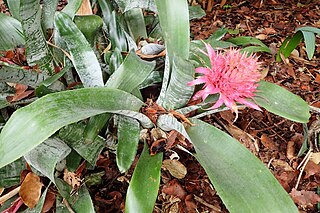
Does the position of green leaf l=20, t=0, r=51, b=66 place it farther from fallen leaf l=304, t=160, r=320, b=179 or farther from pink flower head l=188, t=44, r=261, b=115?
fallen leaf l=304, t=160, r=320, b=179

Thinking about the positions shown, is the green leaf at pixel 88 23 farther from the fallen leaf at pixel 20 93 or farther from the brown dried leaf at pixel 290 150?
the brown dried leaf at pixel 290 150

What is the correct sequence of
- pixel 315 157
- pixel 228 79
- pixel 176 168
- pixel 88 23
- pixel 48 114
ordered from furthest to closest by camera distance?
pixel 315 157 < pixel 176 168 < pixel 88 23 < pixel 228 79 < pixel 48 114

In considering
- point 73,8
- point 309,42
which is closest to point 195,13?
point 309,42

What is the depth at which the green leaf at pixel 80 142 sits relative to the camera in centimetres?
88

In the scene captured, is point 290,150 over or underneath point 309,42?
underneath

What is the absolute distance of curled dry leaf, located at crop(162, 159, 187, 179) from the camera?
1092 mm

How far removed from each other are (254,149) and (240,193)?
478mm

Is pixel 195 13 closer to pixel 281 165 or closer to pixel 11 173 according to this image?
pixel 281 165

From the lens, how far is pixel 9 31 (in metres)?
1.05

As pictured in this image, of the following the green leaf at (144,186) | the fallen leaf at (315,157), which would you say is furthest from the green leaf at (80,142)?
the fallen leaf at (315,157)

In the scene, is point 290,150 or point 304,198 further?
point 290,150

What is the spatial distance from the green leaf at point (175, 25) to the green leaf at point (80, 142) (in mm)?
277

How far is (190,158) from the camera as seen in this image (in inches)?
46.6

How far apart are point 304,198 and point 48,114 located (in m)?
0.80
